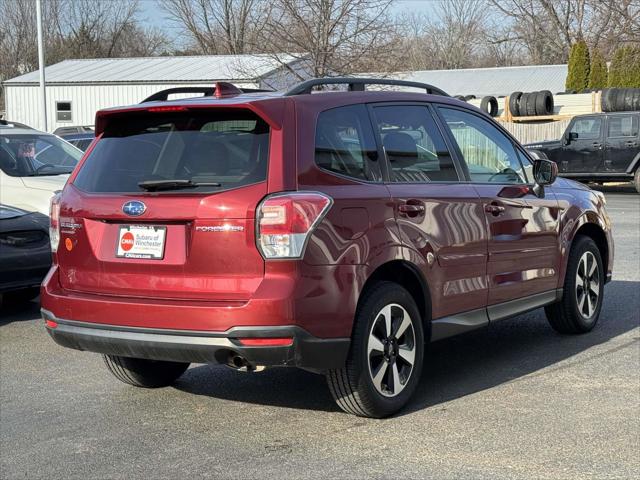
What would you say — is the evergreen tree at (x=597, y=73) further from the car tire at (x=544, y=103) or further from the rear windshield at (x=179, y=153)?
the rear windshield at (x=179, y=153)

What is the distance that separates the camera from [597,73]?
119ft

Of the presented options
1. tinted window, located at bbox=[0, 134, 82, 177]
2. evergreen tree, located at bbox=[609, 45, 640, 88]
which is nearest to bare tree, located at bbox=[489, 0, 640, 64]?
evergreen tree, located at bbox=[609, 45, 640, 88]

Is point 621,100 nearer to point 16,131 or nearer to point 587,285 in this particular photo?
point 16,131

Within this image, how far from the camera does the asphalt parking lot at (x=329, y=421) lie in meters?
4.72

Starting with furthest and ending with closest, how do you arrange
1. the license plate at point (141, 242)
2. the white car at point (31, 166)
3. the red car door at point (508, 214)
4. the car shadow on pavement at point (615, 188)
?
the car shadow on pavement at point (615, 188), the white car at point (31, 166), the red car door at point (508, 214), the license plate at point (141, 242)

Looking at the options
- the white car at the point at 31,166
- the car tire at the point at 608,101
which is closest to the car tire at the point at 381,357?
the white car at the point at 31,166

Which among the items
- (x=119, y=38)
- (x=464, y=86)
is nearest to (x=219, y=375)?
(x=464, y=86)

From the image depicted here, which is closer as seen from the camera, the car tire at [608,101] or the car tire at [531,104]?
the car tire at [608,101]

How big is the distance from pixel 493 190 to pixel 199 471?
2897 mm

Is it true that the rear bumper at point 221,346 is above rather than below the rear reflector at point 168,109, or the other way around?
below

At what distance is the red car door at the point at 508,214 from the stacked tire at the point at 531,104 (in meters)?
25.4

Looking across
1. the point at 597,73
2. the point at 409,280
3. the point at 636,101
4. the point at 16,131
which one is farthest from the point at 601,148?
the point at 409,280

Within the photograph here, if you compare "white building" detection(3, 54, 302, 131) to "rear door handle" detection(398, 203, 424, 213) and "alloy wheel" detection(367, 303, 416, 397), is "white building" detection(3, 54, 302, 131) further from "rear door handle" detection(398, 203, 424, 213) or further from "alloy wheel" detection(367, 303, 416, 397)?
"alloy wheel" detection(367, 303, 416, 397)

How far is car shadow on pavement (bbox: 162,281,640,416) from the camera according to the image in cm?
605
